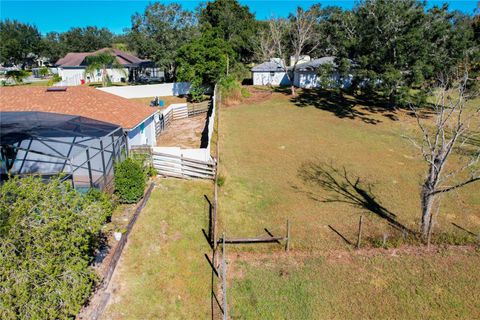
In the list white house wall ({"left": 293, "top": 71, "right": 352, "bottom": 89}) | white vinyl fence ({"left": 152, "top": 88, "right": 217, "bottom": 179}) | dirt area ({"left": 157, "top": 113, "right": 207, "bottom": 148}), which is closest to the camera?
white vinyl fence ({"left": 152, "top": 88, "right": 217, "bottom": 179})

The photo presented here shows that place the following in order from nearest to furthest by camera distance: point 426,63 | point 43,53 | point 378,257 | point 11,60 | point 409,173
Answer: point 378,257, point 409,173, point 426,63, point 11,60, point 43,53

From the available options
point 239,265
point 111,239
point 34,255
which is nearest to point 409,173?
point 239,265

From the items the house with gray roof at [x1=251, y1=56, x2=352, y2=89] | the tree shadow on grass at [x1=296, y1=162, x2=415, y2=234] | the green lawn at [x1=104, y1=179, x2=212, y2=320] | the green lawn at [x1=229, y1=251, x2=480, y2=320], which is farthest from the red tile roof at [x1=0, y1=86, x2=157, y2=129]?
the house with gray roof at [x1=251, y1=56, x2=352, y2=89]

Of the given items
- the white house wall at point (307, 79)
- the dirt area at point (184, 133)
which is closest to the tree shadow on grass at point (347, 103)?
the white house wall at point (307, 79)

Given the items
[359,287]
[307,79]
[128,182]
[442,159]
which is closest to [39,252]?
[128,182]

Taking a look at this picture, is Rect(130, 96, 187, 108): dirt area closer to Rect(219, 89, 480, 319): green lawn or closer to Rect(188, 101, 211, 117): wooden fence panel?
Rect(188, 101, 211, 117): wooden fence panel

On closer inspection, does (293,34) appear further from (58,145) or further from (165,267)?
(165,267)

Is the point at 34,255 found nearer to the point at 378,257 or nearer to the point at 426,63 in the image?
the point at 378,257
